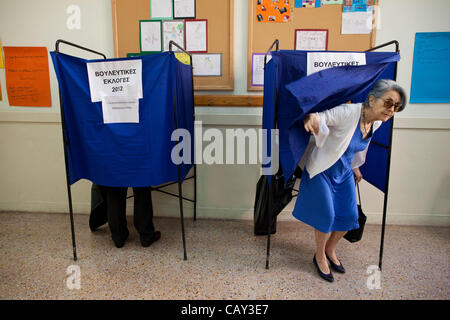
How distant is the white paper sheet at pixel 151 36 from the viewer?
84.5 inches

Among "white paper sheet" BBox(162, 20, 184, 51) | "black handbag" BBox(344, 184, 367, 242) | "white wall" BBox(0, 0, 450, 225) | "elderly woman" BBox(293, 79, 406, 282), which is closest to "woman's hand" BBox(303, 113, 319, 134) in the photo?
"elderly woman" BBox(293, 79, 406, 282)

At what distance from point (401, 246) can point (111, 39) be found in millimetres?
2817

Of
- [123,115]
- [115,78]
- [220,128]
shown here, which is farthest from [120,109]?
[220,128]

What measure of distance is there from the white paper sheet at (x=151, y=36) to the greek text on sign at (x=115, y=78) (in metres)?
0.74

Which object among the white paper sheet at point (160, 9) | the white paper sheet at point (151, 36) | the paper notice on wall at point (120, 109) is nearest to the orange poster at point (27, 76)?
the white paper sheet at point (151, 36)

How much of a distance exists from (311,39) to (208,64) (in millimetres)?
838

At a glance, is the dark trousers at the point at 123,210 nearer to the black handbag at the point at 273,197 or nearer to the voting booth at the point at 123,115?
the voting booth at the point at 123,115

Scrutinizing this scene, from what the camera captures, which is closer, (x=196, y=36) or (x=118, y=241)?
(x=118, y=241)

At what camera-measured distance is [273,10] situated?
2.06m

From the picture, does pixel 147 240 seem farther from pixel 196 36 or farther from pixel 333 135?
pixel 196 36

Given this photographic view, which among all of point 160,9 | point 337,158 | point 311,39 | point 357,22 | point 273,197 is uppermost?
point 160,9

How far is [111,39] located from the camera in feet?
7.23
